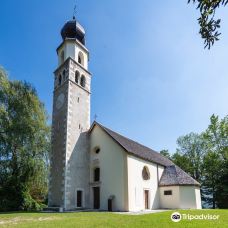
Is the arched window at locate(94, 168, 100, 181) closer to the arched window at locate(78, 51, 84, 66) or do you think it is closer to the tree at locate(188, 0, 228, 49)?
the arched window at locate(78, 51, 84, 66)

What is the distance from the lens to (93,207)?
72.2ft

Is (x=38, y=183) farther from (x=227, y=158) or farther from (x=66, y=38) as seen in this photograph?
(x=227, y=158)

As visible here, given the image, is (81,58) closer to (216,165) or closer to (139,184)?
(139,184)

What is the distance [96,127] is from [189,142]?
2494cm

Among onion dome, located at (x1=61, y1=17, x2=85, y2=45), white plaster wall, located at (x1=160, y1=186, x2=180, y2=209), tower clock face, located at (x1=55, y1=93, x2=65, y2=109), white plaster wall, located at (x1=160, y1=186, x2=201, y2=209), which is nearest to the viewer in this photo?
white plaster wall, located at (x1=160, y1=186, x2=201, y2=209)

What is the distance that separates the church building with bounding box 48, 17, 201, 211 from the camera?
2050 cm

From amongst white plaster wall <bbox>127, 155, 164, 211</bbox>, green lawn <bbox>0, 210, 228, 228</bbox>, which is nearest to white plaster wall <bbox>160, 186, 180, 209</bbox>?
white plaster wall <bbox>127, 155, 164, 211</bbox>

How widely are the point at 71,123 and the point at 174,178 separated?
484 inches

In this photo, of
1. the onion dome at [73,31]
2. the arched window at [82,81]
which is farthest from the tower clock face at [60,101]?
the onion dome at [73,31]

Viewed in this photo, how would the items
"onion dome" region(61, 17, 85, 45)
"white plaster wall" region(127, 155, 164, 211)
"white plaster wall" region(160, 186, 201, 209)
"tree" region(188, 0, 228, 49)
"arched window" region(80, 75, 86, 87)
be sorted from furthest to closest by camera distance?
1. "onion dome" region(61, 17, 85, 45)
2. "arched window" region(80, 75, 86, 87)
3. "white plaster wall" region(160, 186, 201, 209)
4. "white plaster wall" region(127, 155, 164, 211)
5. "tree" region(188, 0, 228, 49)

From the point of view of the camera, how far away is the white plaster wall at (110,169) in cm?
1992

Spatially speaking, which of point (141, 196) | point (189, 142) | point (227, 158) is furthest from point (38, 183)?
point (189, 142)

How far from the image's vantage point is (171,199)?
24172 millimetres

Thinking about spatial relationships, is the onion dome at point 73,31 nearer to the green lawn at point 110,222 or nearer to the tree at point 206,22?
the green lawn at point 110,222
